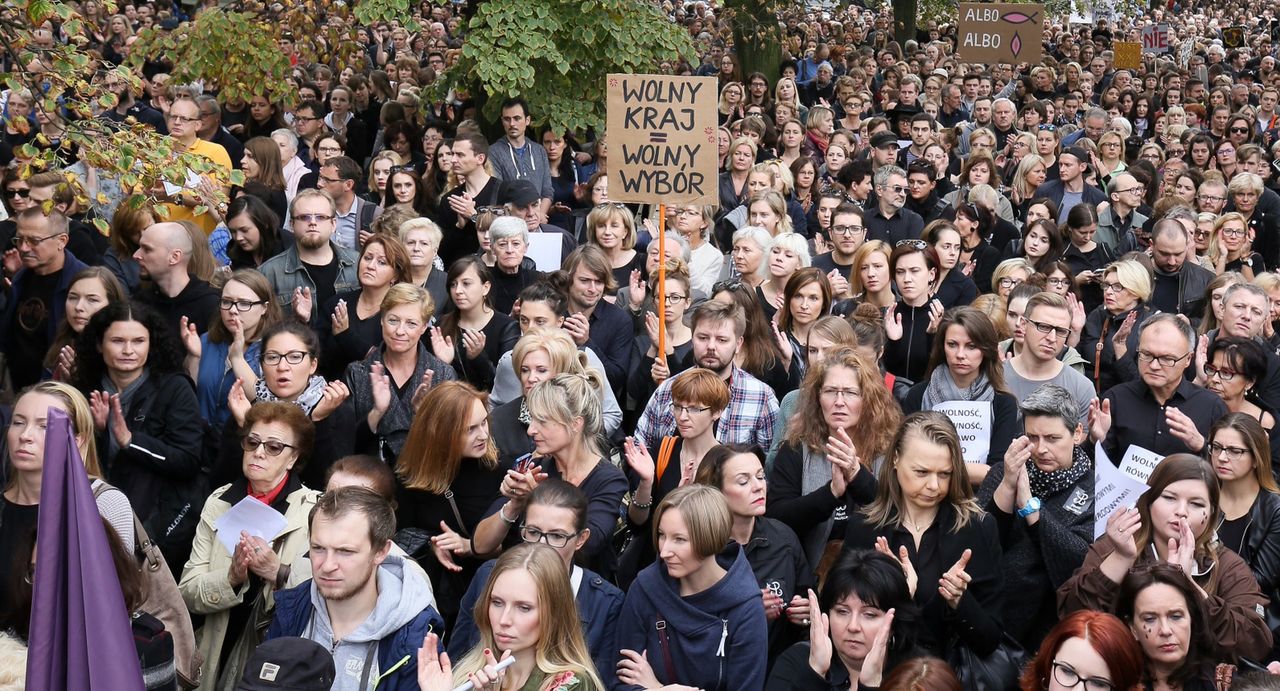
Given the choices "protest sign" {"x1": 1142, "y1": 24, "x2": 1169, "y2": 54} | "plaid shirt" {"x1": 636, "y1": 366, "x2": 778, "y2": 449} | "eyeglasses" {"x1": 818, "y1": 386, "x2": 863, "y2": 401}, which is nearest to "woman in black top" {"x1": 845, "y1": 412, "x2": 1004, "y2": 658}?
"eyeglasses" {"x1": 818, "y1": 386, "x2": 863, "y2": 401}

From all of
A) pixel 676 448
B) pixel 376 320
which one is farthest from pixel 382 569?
pixel 376 320

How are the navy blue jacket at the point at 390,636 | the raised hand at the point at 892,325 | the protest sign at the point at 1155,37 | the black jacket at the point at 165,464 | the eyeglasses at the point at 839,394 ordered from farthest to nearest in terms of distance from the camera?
the protest sign at the point at 1155,37, the raised hand at the point at 892,325, the black jacket at the point at 165,464, the eyeglasses at the point at 839,394, the navy blue jacket at the point at 390,636

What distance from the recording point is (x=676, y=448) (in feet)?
22.5

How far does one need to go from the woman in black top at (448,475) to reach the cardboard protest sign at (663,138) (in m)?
3.02

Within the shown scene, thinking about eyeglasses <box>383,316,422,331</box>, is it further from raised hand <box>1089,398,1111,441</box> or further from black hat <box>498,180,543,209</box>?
raised hand <box>1089,398,1111,441</box>

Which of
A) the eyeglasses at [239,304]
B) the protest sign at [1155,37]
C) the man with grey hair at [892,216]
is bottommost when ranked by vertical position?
the eyeglasses at [239,304]

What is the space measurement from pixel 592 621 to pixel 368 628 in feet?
2.76

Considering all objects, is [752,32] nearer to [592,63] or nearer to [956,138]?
[956,138]

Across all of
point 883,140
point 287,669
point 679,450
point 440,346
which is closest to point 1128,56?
point 883,140

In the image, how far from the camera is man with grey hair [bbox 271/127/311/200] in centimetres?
1265

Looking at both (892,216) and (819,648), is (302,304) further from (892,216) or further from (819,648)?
(892,216)

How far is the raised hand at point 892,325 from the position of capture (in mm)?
8750

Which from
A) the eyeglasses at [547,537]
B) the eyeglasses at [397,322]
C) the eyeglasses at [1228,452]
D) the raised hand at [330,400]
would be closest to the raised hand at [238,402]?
the raised hand at [330,400]

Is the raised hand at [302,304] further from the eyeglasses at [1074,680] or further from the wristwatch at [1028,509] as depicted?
the eyeglasses at [1074,680]
